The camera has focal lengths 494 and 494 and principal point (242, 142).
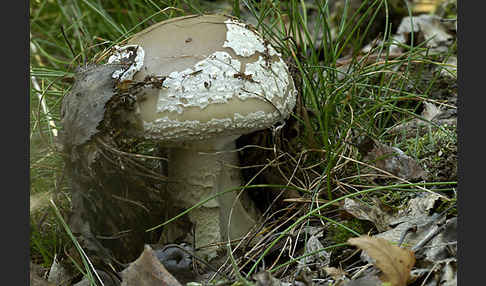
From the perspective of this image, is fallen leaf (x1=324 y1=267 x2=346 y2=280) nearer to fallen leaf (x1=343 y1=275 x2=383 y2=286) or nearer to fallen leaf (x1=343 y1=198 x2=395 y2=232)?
fallen leaf (x1=343 y1=275 x2=383 y2=286)

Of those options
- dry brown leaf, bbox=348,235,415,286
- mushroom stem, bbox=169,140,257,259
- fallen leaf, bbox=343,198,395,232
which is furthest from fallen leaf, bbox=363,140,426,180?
dry brown leaf, bbox=348,235,415,286

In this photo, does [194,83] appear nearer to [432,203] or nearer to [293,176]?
[293,176]

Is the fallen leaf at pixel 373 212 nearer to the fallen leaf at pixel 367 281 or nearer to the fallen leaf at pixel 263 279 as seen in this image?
the fallen leaf at pixel 367 281

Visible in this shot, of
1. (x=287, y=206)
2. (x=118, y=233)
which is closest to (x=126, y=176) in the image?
(x=118, y=233)

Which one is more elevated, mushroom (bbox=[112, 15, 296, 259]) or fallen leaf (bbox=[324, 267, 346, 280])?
mushroom (bbox=[112, 15, 296, 259])

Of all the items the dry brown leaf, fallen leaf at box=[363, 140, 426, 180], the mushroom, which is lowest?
fallen leaf at box=[363, 140, 426, 180]

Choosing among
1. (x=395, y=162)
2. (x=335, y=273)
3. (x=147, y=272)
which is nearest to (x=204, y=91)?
(x=147, y=272)

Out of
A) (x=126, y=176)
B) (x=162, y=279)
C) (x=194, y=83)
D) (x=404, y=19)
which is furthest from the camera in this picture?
(x=404, y=19)
